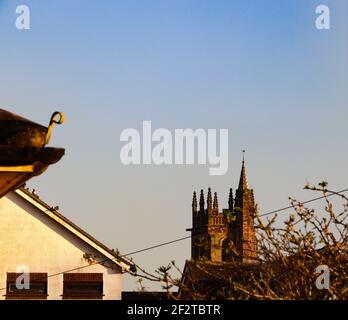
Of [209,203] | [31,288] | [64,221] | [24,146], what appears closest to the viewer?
[24,146]

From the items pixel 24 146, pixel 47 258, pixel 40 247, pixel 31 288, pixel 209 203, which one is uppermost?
pixel 209 203

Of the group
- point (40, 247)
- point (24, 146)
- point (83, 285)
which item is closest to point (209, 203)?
point (83, 285)

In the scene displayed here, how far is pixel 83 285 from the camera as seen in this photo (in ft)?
84.4

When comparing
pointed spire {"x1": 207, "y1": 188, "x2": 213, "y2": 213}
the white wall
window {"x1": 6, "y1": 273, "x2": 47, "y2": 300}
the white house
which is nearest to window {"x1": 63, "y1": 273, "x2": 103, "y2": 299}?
the white house

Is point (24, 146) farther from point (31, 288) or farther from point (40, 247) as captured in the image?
point (31, 288)

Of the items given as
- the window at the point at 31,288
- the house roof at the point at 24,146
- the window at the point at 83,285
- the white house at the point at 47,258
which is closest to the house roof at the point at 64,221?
the white house at the point at 47,258

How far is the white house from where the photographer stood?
25.5m

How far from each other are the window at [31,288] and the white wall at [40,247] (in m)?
0.12

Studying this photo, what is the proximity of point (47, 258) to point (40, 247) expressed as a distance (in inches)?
13.0

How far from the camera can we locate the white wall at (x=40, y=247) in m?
25.5

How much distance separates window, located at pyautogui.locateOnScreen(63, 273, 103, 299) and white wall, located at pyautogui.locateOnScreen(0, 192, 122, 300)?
0.41 feet

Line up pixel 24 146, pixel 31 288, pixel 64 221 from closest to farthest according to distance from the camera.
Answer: pixel 24 146, pixel 64 221, pixel 31 288
